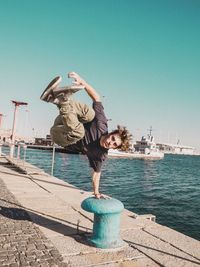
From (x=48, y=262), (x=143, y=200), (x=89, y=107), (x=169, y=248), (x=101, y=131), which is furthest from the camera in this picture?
(x=143, y=200)

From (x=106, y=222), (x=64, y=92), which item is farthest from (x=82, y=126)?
(x=106, y=222)

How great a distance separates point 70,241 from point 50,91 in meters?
3.22

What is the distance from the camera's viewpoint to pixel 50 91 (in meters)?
4.89

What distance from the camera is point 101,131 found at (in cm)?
574

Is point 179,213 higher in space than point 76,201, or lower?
lower

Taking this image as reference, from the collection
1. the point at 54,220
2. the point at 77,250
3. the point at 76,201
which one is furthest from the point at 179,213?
the point at 77,250

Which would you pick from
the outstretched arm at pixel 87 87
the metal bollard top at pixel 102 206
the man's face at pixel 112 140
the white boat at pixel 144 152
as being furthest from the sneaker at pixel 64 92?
the white boat at pixel 144 152

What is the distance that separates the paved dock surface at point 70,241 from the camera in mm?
5340

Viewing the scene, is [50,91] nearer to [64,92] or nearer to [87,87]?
[64,92]

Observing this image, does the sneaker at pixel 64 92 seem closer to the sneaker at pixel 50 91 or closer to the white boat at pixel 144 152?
the sneaker at pixel 50 91

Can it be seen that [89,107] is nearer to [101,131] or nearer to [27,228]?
[101,131]

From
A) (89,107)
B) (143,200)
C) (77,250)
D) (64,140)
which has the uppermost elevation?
(89,107)

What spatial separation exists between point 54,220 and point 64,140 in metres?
3.25

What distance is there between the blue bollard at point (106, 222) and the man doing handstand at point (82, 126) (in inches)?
29.2
